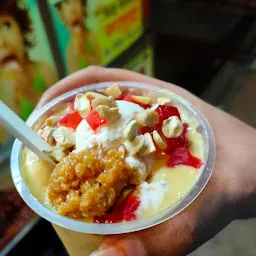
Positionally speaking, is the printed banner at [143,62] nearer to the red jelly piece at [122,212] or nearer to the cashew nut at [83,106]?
the cashew nut at [83,106]

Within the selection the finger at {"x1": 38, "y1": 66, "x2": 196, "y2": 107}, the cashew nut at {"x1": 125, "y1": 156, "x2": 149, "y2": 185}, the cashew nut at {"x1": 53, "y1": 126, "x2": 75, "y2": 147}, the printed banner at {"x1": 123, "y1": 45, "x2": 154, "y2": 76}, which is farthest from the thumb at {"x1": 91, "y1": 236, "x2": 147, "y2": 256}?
the printed banner at {"x1": 123, "y1": 45, "x2": 154, "y2": 76}

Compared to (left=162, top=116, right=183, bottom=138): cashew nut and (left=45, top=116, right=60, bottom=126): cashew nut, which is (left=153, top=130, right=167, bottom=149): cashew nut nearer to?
(left=162, top=116, right=183, bottom=138): cashew nut

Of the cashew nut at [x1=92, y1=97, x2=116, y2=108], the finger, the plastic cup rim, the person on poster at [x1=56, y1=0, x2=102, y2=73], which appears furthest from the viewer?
the person on poster at [x1=56, y1=0, x2=102, y2=73]

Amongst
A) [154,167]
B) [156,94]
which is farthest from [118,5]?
[154,167]

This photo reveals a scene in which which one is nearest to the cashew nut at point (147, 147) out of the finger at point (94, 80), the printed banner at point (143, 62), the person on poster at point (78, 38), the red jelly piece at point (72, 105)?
the red jelly piece at point (72, 105)

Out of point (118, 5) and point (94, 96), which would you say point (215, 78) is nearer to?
point (118, 5)

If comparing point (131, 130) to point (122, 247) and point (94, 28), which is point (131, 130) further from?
point (94, 28)
